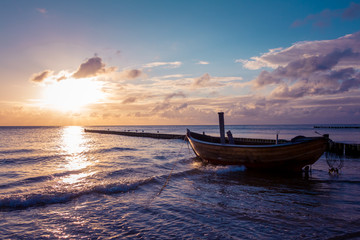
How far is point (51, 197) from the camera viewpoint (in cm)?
931

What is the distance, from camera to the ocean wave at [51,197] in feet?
28.2

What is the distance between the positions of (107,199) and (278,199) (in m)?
6.63

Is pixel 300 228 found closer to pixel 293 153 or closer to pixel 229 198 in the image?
pixel 229 198

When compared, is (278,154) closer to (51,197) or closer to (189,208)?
(189,208)

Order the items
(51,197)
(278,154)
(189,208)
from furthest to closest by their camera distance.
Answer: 1. (278,154)
2. (51,197)
3. (189,208)

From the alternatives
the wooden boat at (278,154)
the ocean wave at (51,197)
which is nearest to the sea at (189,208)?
the ocean wave at (51,197)

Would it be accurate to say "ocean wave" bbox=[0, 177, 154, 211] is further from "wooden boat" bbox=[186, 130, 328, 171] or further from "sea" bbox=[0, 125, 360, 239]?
"wooden boat" bbox=[186, 130, 328, 171]

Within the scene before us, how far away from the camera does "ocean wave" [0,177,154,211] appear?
860cm

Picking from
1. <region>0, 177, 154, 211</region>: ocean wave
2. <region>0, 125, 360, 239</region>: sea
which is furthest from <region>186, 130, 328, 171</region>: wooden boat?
<region>0, 177, 154, 211</region>: ocean wave

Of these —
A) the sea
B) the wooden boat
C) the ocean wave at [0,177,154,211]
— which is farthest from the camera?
the wooden boat

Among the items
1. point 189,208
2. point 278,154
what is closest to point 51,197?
point 189,208

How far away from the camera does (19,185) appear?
39.5 ft

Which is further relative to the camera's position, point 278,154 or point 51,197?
point 278,154

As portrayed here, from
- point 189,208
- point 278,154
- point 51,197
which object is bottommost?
point 51,197
